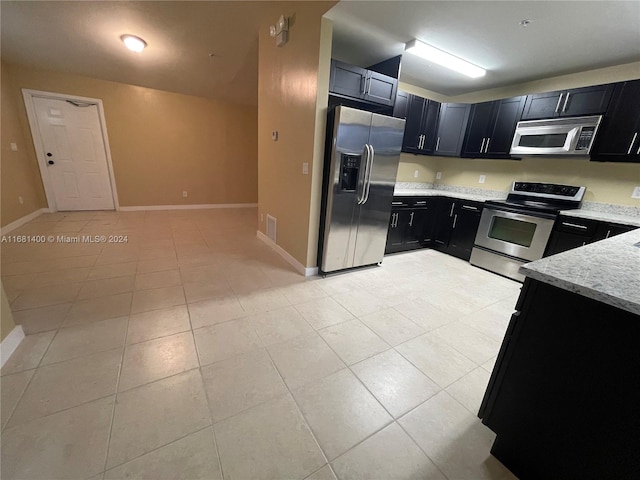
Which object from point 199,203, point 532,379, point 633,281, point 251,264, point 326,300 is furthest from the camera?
point 199,203

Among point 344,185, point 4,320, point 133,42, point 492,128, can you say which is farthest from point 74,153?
point 492,128

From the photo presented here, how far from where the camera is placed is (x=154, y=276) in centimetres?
262

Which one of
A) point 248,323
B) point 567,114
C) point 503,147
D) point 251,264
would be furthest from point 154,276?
point 567,114

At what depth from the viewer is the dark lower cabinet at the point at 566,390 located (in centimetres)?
80

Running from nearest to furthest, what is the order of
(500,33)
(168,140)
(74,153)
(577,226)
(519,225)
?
(500,33)
(577,226)
(519,225)
(74,153)
(168,140)

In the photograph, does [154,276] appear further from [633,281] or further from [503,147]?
[503,147]

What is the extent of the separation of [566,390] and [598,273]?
457 millimetres

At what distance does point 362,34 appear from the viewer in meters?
2.49

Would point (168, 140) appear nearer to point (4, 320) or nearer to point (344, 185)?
point (344, 185)

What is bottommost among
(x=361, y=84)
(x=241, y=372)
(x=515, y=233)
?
(x=241, y=372)

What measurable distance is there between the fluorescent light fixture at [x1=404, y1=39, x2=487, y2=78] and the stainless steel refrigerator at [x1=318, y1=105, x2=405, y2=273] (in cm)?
74

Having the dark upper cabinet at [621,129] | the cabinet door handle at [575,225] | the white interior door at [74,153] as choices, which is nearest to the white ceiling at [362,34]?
the dark upper cabinet at [621,129]

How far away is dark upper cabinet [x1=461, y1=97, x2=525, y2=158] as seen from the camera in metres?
3.26

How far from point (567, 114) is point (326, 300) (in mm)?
3422
